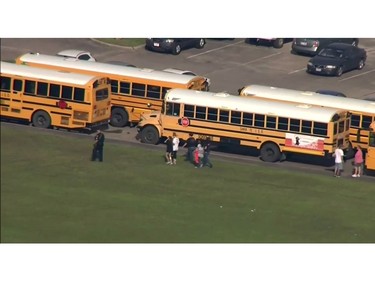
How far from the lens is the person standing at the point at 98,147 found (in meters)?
37.8

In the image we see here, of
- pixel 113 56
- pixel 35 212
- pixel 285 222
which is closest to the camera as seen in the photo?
pixel 35 212

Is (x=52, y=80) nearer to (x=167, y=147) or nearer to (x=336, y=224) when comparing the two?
(x=167, y=147)

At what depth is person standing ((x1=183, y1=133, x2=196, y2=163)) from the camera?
43.6 metres

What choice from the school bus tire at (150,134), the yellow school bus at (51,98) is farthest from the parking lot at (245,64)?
the school bus tire at (150,134)

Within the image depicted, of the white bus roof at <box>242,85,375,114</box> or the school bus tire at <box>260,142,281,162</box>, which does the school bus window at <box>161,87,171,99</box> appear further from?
the school bus tire at <box>260,142,281,162</box>

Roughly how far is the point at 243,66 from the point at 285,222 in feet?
22.4

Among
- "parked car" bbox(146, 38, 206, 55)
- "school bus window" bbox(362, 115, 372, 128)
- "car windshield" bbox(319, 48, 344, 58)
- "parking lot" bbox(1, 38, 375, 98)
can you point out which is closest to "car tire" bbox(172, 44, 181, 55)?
"parked car" bbox(146, 38, 206, 55)

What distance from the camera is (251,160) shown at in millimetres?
45281

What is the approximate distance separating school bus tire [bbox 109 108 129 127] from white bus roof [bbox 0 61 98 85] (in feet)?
8.83

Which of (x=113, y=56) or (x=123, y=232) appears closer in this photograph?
(x=123, y=232)

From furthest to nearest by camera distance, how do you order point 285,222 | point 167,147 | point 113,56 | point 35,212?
point 113,56 < point 167,147 < point 285,222 < point 35,212

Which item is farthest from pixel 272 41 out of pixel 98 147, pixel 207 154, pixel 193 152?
pixel 98 147

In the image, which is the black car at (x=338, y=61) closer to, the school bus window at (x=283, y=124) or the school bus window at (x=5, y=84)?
the school bus window at (x=283, y=124)
